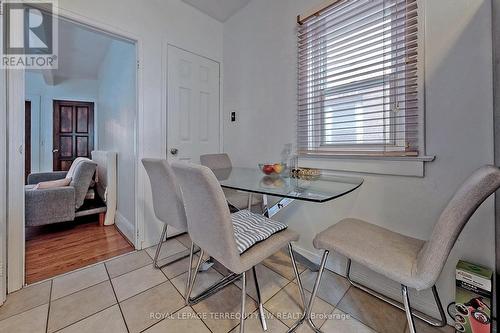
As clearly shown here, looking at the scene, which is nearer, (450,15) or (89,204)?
(450,15)

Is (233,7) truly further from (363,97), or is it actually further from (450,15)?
(450,15)

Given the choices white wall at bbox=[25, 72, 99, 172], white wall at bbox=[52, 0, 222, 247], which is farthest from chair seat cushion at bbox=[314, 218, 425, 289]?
white wall at bbox=[25, 72, 99, 172]

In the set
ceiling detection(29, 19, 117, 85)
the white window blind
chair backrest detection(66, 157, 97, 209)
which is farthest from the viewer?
ceiling detection(29, 19, 117, 85)

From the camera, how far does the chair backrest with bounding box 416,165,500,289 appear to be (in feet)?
2.34

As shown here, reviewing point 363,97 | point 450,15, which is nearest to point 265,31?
point 363,97

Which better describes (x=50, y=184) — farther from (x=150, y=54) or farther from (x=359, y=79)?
(x=359, y=79)

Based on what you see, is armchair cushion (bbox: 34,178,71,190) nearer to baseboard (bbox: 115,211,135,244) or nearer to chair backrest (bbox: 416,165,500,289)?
baseboard (bbox: 115,211,135,244)

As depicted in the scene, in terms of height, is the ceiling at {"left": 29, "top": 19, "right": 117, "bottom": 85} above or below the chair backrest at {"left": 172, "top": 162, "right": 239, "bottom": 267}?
above

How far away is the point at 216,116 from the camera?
2797mm

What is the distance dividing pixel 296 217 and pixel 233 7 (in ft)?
8.12

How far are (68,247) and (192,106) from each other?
1997mm

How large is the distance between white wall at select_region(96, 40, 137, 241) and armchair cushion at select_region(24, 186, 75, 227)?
51 centimetres

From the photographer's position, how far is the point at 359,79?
1563 mm

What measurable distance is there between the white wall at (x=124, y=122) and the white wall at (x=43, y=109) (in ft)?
7.04
